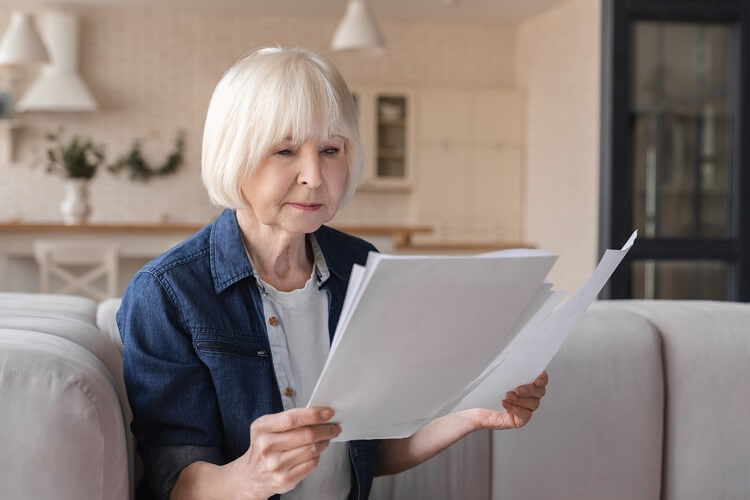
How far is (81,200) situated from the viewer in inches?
255

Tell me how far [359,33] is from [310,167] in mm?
5094

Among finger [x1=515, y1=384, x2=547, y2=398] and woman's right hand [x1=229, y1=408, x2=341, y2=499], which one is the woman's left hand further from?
woman's right hand [x1=229, y1=408, x2=341, y2=499]

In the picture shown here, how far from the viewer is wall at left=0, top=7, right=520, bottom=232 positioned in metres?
8.35

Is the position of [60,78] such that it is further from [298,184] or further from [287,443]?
[287,443]

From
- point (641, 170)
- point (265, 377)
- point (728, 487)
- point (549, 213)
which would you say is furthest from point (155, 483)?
point (549, 213)

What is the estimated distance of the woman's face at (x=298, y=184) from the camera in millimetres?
1252

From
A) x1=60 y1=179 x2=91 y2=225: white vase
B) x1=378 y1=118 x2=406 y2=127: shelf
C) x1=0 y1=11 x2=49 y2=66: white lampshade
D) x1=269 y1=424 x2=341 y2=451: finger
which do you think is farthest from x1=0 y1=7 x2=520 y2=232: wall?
x1=269 y1=424 x2=341 y2=451: finger

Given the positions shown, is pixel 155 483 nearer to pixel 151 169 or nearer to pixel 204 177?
pixel 204 177

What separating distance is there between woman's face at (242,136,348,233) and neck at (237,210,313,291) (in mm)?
80

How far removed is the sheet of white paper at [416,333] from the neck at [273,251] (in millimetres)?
363

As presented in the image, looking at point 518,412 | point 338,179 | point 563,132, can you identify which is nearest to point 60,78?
point 563,132

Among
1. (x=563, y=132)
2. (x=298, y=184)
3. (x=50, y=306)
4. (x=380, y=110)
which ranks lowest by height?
(x=50, y=306)

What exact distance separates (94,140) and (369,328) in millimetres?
7958

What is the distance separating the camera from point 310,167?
125 cm
